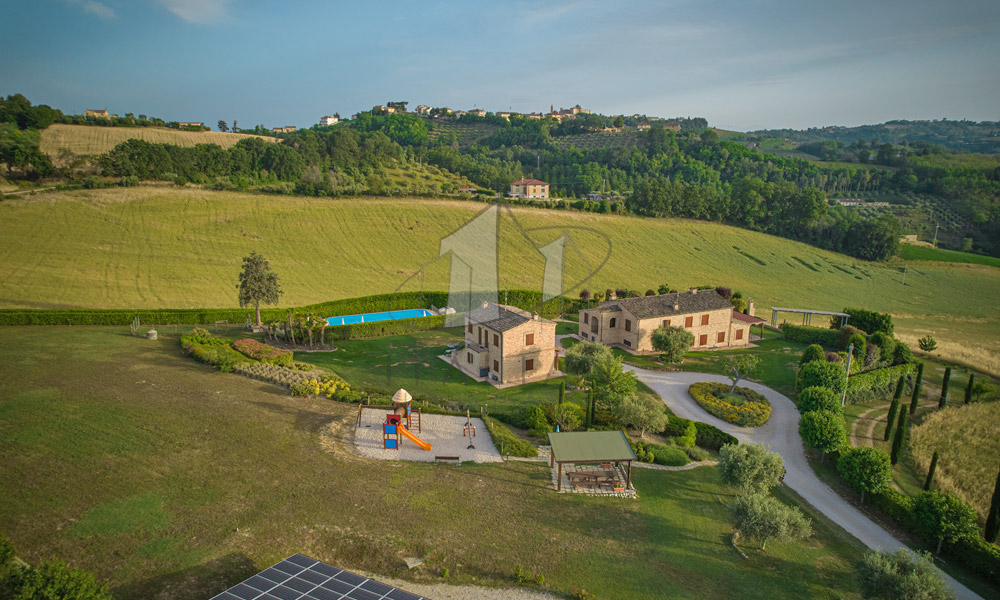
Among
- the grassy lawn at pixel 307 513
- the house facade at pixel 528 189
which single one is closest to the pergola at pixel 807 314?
the grassy lawn at pixel 307 513

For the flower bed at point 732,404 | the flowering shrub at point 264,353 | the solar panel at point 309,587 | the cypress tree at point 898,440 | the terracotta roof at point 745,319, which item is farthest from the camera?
Answer: the terracotta roof at point 745,319

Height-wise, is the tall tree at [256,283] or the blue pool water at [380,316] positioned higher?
the tall tree at [256,283]

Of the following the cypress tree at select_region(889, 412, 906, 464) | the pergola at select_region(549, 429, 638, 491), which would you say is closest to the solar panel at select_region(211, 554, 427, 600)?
the pergola at select_region(549, 429, 638, 491)

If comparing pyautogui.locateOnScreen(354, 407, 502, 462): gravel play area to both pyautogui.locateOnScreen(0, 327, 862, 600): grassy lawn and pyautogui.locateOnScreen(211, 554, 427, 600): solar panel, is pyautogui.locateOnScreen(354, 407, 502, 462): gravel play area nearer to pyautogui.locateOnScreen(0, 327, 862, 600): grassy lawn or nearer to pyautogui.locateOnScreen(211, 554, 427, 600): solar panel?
pyautogui.locateOnScreen(0, 327, 862, 600): grassy lawn

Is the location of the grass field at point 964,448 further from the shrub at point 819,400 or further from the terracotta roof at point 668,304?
the terracotta roof at point 668,304

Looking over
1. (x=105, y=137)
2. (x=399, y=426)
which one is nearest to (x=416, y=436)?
(x=399, y=426)
